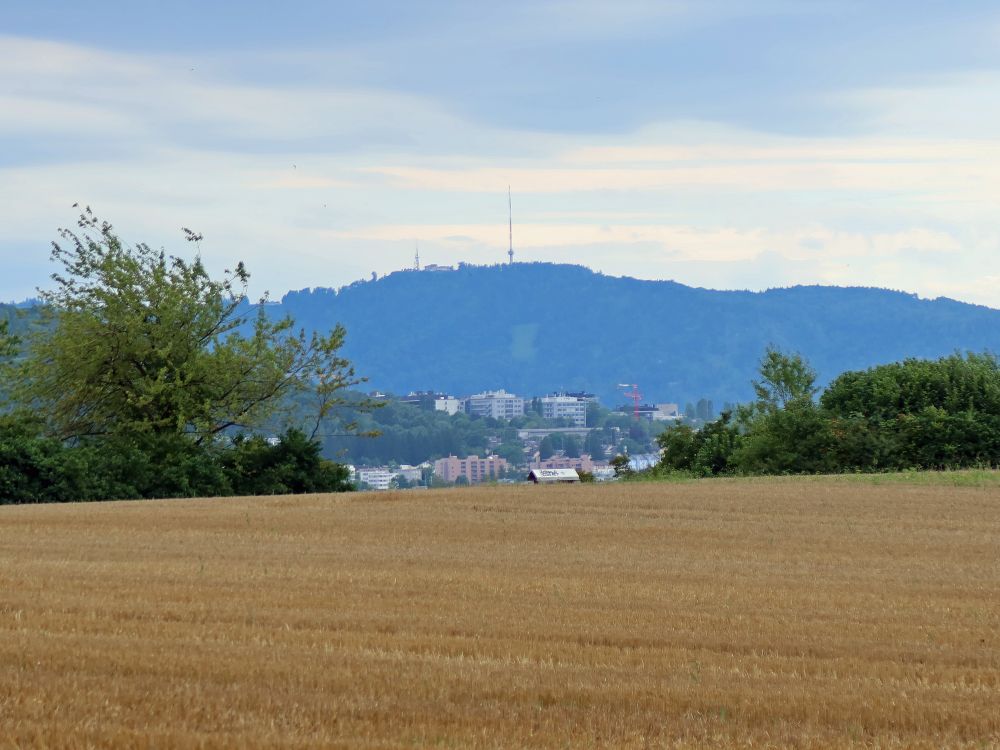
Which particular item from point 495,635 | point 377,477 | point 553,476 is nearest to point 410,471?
point 377,477

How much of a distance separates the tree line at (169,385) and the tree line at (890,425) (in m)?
14.4

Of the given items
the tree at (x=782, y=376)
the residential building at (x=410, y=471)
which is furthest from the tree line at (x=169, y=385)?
the residential building at (x=410, y=471)

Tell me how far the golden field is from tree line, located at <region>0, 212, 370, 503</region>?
1645 centimetres

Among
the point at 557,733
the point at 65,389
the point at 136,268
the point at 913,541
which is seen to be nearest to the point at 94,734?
the point at 557,733

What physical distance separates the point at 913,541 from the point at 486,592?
10.4 meters

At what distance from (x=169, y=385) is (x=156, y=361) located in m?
1.79

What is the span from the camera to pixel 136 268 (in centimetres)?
5156

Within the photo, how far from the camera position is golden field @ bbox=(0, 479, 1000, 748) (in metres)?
9.38

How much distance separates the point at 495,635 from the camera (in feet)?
43.3

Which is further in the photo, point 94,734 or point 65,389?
point 65,389

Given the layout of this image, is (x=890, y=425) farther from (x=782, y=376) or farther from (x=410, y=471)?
(x=410, y=471)

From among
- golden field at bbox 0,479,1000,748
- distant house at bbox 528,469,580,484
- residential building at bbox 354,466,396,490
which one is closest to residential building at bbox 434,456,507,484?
residential building at bbox 354,466,396,490

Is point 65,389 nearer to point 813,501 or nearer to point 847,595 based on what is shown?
point 813,501

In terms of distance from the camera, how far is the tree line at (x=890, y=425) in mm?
42406
